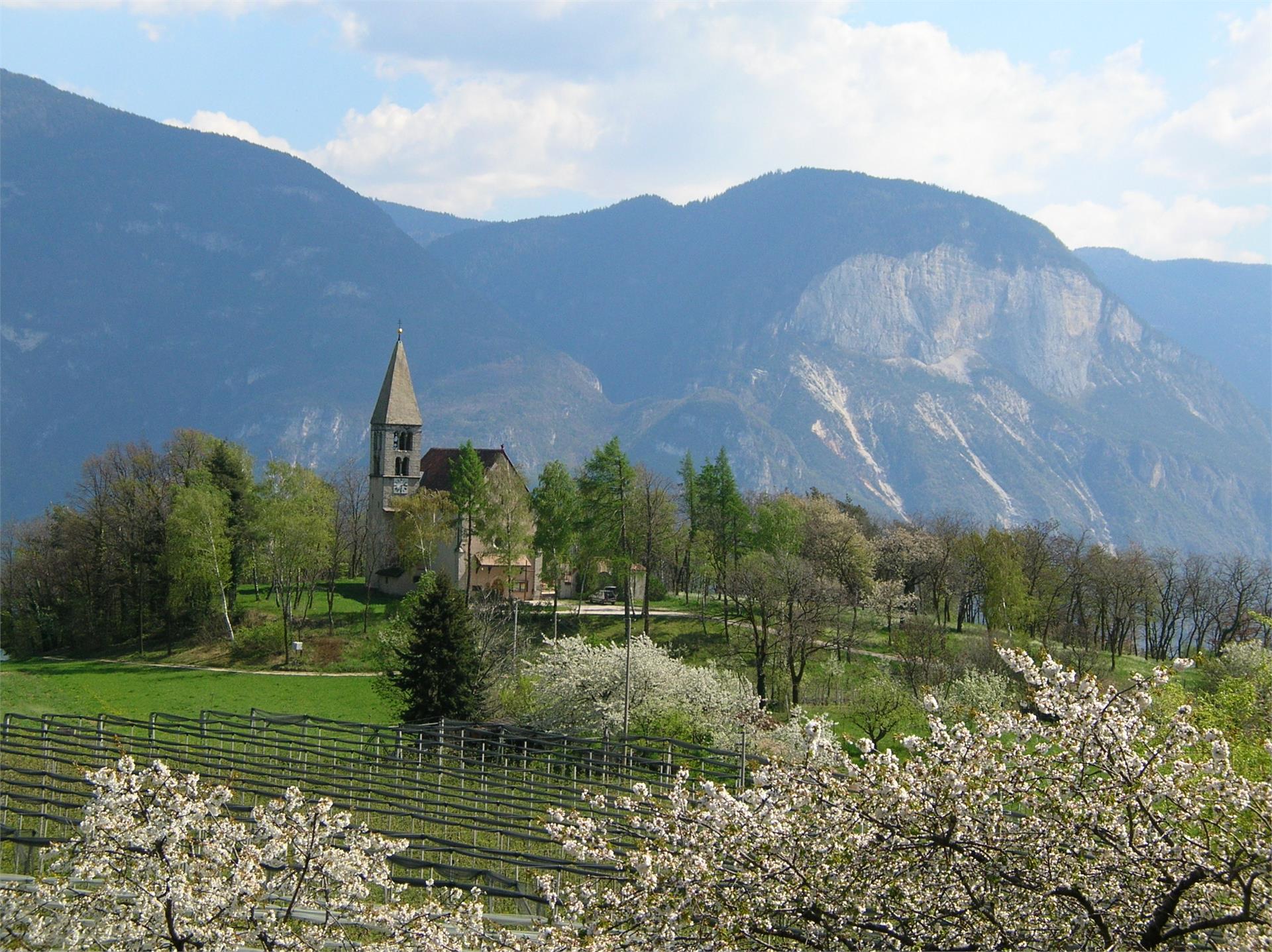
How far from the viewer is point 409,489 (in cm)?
7431

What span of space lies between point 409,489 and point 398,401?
593 centimetres

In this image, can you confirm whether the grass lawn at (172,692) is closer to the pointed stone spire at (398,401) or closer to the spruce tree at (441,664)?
the spruce tree at (441,664)

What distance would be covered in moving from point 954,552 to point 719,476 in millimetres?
15178

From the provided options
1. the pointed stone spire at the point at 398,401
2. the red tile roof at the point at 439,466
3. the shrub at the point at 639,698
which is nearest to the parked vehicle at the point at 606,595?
the red tile roof at the point at 439,466

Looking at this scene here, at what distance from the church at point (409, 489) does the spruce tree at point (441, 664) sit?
23656mm

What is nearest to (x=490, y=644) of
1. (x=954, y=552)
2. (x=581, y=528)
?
(x=581, y=528)

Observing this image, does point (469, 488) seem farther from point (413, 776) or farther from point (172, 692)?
point (413, 776)

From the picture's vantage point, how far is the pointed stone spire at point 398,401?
74.1 m

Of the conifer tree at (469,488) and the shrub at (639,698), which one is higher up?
the conifer tree at (469,488)

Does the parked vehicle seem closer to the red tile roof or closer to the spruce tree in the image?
the red tile roof

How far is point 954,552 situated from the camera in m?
67.9

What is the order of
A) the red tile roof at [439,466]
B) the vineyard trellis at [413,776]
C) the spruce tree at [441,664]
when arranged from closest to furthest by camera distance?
1. the vineyard trellis at [413,776]
2. the spruce tree at [441,664]
3. the red tile roof at [439,466]

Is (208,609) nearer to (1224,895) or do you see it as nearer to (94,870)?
(94,870)

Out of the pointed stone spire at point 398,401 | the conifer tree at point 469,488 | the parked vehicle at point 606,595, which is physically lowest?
the parked vehicle at point 606,595
